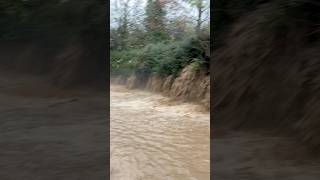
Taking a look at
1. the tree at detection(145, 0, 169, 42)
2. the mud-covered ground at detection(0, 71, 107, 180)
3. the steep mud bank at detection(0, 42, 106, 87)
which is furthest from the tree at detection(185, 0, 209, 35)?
the mud-covered ground at detection(0, 71, 107, 180)

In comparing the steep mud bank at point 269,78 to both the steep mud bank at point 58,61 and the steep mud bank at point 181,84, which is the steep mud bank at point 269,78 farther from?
the steep mud bank at point 181,84

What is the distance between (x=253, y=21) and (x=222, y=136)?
3.15 feet

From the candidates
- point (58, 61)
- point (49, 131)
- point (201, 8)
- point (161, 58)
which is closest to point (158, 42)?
point (161, 58)

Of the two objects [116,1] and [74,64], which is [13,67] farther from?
[116,1]

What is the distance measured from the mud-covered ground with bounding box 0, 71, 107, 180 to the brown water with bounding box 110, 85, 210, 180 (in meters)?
0.26

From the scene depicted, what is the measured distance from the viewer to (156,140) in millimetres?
4441

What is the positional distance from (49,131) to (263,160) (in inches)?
59.5

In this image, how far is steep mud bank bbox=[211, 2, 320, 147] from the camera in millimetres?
3441

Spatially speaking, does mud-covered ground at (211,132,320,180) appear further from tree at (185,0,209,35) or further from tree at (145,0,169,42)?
tree at (145,0,169,42)

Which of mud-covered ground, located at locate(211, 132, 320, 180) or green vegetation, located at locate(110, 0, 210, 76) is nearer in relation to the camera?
mud-covered ground, located at locate(211, 132, 320, 180)

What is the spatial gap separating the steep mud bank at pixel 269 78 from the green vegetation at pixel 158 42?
2.08 metres

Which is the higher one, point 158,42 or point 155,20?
point 155,20

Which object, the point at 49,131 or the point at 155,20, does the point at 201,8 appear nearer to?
the point at 155,20

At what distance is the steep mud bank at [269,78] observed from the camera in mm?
3441
